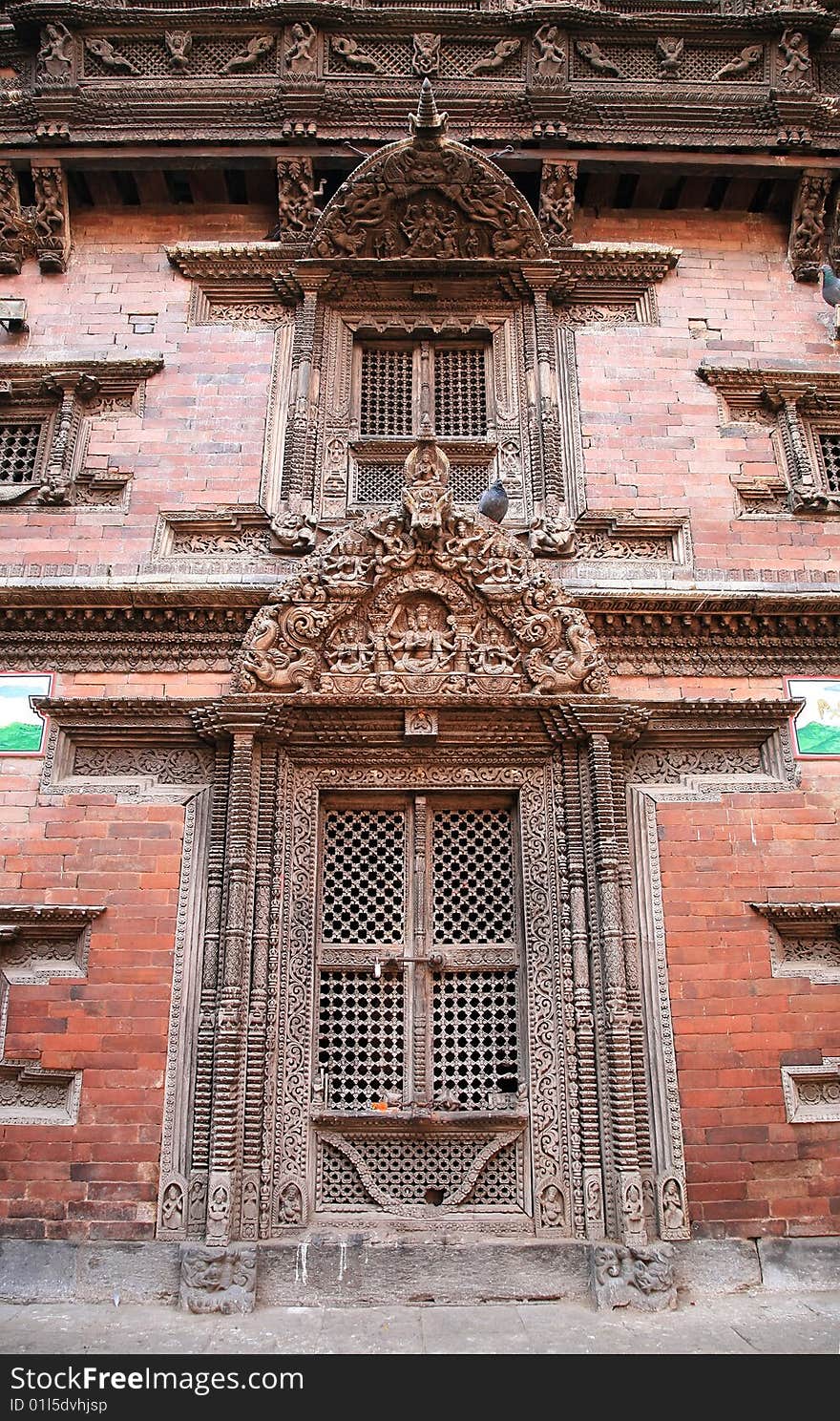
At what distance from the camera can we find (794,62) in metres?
9.13

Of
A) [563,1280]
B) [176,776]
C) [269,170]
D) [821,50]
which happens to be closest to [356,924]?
[176,776]

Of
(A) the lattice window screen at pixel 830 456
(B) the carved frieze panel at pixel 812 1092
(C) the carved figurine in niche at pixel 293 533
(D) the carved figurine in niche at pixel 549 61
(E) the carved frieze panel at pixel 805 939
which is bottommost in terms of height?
(B) the carved frieze panel at pixel 812 1092

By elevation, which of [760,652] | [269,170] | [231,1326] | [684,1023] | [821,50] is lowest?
[231,1326]

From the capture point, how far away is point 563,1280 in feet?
20.3

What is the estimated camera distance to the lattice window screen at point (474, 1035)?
22.2 ft

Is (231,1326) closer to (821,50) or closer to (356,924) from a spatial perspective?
(356,924)

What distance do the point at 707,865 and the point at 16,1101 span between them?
4846 mm

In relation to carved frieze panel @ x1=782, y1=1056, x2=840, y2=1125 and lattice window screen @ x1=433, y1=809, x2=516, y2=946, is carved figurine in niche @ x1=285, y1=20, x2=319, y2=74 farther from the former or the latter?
carved frieze panel @ x1=782, y1=1056, x2=840, y2=1125

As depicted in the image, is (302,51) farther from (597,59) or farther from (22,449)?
(22,449)

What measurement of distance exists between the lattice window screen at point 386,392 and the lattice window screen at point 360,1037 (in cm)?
448

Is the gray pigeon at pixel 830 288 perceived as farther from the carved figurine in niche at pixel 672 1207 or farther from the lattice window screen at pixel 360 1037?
the carved figurine in niche at pixel 672 1207

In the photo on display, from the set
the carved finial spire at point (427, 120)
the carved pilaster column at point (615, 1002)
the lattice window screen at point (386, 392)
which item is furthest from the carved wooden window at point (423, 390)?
the carved pilaster column at point (615, 1002)

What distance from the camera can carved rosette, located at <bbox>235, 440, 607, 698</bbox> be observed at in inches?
284

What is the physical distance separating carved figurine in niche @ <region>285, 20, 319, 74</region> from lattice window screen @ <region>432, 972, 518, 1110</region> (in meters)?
7.87
